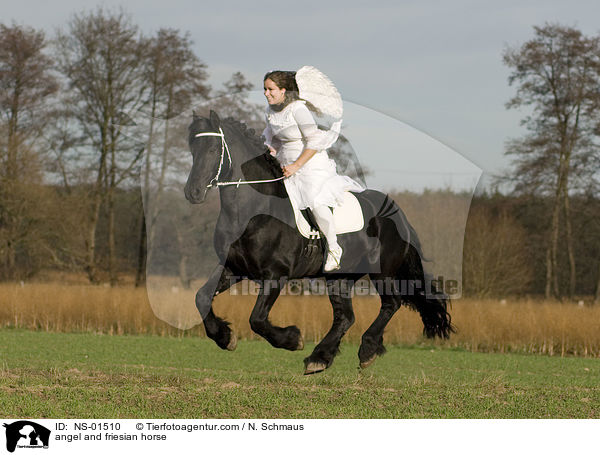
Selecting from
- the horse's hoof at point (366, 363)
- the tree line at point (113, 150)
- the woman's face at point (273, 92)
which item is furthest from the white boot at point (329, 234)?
the tree line at point (113, 150)

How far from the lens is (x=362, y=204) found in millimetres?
8625

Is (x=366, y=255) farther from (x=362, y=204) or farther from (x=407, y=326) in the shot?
(x=407, y=326)

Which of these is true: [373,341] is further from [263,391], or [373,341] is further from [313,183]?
[313,183]

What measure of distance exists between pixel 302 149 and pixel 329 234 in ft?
3.14

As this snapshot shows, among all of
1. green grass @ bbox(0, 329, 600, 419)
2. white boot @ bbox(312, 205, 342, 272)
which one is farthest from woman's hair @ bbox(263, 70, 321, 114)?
green grass @ bbox(0, 329, 600, 419)

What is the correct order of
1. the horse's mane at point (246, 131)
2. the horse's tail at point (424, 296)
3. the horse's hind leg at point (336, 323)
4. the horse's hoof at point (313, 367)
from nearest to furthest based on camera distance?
the horse's mane at point (246, 131) < the horse's hoof at point (313, 367) < the horse's hind leg at point (336, 323) < the horse's tail at point (424, 296)

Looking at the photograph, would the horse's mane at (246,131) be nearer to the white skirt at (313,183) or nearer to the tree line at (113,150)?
the white skirt at (313,183)

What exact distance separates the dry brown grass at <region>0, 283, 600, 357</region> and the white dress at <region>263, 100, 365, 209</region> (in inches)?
389

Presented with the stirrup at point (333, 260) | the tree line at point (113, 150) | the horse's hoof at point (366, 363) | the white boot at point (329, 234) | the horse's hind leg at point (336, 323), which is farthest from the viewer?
the tree line at point (113, 150)

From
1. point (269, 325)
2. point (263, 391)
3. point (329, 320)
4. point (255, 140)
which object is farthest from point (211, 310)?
point (329, 320)

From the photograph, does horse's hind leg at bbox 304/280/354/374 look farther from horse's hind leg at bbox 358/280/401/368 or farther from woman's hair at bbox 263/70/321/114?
woman's hair at bbox 263/70/321/114

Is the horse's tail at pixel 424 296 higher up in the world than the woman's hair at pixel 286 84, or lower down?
lower down

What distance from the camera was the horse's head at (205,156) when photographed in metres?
6.86
